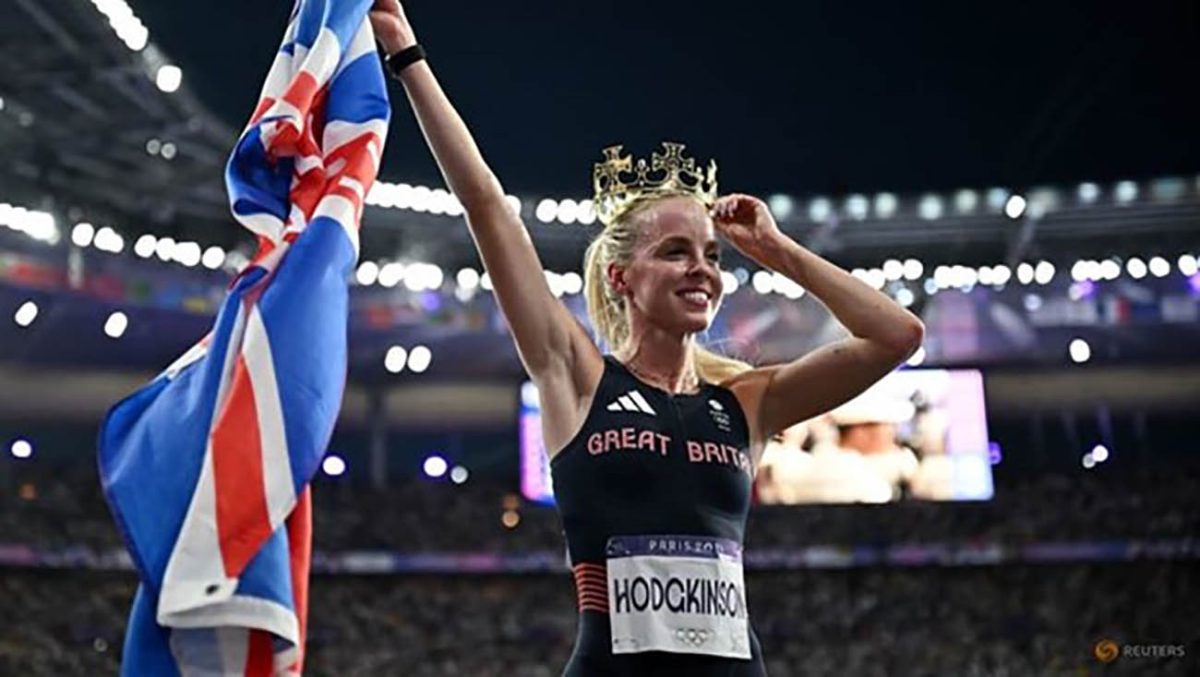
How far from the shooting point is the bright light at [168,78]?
1590cm

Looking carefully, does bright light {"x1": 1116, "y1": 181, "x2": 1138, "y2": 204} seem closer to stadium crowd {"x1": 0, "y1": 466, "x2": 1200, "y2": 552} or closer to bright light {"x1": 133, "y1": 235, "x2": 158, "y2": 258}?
stadium crowd {"x1": 0, "y1": 466, "x2": 1200, "y2": 552}

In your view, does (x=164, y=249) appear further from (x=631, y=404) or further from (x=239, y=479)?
(x=239, y=479)

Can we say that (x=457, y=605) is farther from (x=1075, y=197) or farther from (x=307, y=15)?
(x=307, y=15)

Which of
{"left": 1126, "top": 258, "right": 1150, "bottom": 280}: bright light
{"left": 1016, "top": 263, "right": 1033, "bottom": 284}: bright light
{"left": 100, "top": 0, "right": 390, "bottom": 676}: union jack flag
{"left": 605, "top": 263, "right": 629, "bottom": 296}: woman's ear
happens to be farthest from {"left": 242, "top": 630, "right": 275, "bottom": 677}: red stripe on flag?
{"left": 1126, "top": 258, "right": 1150, "bottom": 280}: bright light

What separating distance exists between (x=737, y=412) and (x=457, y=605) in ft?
58.7

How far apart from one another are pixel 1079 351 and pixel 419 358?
1009 cm

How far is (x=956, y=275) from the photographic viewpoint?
2111 cm

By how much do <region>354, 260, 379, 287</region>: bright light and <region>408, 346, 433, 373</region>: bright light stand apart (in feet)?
4.02

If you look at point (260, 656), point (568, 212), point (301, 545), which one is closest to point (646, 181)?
point (301, 545)

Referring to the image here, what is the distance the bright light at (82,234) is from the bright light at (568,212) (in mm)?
6588

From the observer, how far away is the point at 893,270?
833 inches

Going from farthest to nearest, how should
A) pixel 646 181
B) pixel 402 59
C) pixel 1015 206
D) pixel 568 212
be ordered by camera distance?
pixel 568 212, pixel 1015 206, pixel 646 181, pixel 402 59

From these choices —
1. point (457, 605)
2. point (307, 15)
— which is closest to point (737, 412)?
point (307, 15)

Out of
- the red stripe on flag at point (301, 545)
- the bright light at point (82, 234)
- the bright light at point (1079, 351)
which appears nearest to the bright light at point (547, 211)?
the bright light at point (82, 234)
